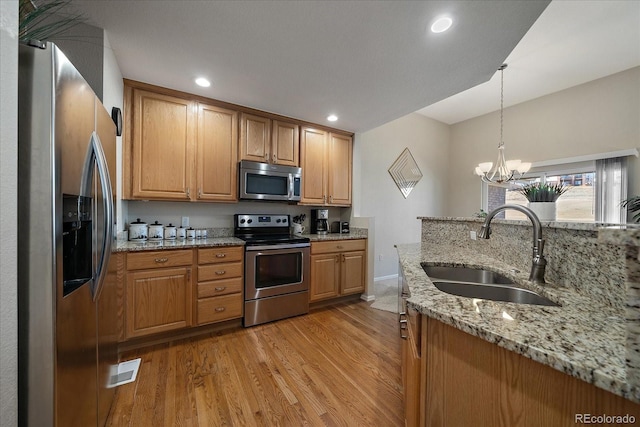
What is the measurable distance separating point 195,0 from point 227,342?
249 cm

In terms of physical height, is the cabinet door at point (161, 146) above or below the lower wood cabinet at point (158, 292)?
above

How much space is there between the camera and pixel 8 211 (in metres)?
0.60

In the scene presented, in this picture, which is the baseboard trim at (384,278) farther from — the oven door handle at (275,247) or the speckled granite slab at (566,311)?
the speckled granite slab at (566,311)

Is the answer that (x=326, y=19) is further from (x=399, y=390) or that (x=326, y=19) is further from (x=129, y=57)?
(x=399, y=390)

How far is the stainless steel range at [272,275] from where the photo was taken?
7.80ft

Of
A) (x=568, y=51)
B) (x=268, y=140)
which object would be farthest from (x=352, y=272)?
(x=568, y=51)

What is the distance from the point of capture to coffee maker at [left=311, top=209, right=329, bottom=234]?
3416 mm

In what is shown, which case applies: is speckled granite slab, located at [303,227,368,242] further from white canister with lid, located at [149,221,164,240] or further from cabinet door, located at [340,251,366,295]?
white canister with lid, located at [149,221,164,240]

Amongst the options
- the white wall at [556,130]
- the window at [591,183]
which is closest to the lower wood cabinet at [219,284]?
the window at [591,183]

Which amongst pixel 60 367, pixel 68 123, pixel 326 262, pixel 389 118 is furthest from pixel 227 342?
pixel 389 118

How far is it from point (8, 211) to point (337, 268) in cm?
272

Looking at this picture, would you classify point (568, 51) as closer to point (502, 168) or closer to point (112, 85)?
point (502, 168)

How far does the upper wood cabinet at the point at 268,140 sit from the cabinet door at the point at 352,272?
56.0 inches

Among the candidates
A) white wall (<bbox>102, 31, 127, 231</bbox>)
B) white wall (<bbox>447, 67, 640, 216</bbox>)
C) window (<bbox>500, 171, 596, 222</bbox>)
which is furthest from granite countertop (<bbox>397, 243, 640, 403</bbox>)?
white wall (<bbox>447, 67, 640, 216</bbox>)
